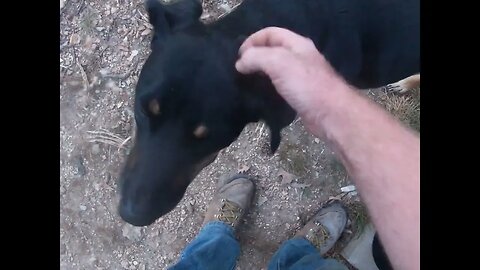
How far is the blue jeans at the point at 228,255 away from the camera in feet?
8.08

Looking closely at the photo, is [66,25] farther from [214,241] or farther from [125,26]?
[214,241]

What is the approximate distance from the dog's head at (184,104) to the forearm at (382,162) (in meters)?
0.29

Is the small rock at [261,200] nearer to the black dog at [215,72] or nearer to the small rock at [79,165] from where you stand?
the black dog at [215,72]

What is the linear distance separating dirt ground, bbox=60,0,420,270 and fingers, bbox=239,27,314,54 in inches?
30.3

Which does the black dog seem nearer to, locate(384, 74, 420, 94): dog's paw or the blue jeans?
locate(384, 74, 420, 94): dog's paw

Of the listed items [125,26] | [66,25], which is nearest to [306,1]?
[125,26]

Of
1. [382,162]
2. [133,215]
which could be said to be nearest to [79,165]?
[133,215]

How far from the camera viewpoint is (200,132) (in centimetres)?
192

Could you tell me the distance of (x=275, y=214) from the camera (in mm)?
2613

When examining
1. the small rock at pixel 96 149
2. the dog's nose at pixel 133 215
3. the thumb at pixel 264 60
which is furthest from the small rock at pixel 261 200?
the thumb at pixel 264 60

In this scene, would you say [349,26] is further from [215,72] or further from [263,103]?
[215,72]

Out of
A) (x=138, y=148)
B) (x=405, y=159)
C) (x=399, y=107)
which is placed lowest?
(x=399, y=107)
